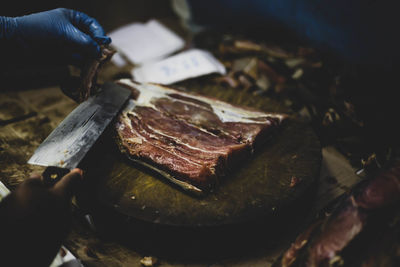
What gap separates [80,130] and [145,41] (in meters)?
3.14

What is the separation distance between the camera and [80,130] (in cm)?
239

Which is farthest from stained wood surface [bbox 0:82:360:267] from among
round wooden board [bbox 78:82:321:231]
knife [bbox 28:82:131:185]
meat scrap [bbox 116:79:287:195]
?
knife [bbox 28:82:131:185]

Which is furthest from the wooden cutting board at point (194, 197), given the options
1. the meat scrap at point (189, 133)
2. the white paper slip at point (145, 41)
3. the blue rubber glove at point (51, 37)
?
the white paper slip at point (145, 41)

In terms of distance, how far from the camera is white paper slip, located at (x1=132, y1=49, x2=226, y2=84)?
4.07 m

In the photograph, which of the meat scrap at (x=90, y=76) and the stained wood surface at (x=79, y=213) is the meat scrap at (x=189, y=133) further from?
the stained wood surface at (x=79, y=213)

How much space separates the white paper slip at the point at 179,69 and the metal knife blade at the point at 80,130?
1312mm

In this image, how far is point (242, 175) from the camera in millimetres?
2449

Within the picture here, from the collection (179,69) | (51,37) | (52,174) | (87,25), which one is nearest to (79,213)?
(52,174)

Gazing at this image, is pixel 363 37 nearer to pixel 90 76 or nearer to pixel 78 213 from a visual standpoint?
pixel 90 76

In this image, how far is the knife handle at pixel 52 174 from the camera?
6.50 ft

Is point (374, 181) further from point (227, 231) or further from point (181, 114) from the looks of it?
point (181, 114)

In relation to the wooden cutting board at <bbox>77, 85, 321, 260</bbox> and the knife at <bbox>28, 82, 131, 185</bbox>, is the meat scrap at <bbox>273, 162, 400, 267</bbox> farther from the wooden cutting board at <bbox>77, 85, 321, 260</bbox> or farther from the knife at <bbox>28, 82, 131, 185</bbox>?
the knife at <bbox>28, 82, 131, 185</bbox>

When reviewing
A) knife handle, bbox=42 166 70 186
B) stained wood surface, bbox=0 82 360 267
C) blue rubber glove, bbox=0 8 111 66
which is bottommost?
stained wood surface, bbox=0 82 360 267

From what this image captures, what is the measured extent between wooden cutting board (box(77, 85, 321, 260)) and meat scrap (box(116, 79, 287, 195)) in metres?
0.11
